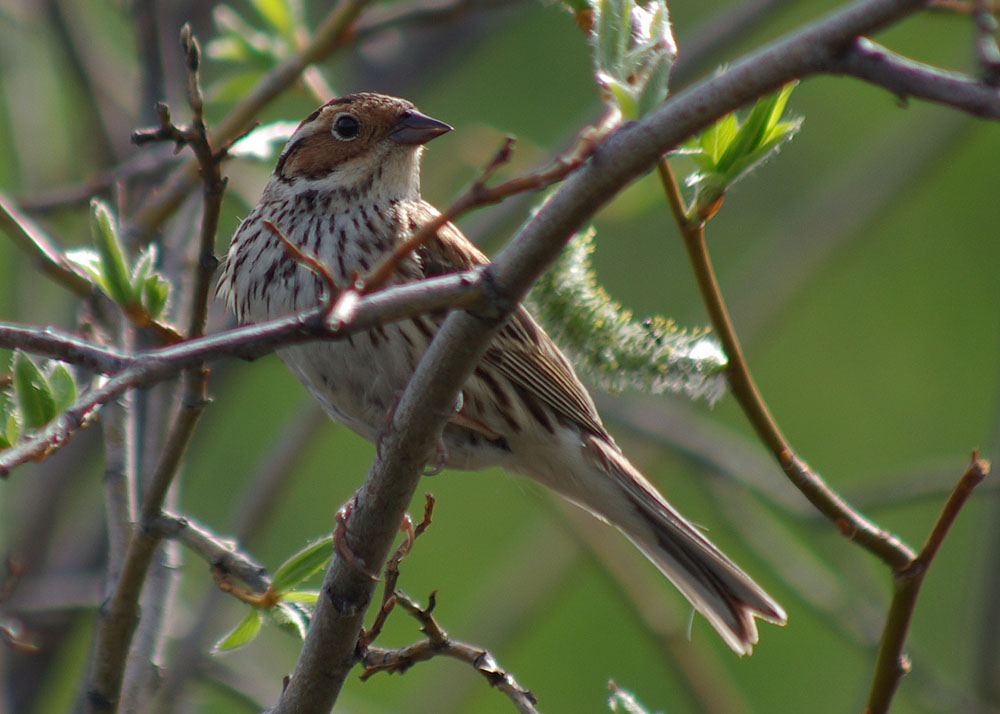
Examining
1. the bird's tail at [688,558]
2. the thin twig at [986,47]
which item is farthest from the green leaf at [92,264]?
the bird's tail at [688,558]

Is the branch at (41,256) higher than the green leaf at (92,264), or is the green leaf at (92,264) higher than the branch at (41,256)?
the branch at (41,256)

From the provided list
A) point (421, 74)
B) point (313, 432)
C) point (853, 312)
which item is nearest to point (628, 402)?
point (313, 432)

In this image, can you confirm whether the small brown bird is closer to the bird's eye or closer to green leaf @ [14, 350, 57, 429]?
the bird's eye

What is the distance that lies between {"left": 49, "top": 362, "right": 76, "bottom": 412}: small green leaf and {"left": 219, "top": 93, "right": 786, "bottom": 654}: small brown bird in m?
1.00

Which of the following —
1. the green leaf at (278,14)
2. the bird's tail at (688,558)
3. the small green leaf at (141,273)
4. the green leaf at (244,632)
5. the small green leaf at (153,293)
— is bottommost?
the bird's tail at (688,558)

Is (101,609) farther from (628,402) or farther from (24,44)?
(24,44)

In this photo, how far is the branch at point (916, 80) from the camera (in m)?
1.03

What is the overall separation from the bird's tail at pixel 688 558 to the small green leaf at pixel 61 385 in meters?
1.59

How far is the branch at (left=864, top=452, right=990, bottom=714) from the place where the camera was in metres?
1.63

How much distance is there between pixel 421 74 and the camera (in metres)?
4.49

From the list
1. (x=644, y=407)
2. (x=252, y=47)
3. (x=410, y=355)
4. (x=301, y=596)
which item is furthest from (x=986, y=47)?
(x=644, y=407)

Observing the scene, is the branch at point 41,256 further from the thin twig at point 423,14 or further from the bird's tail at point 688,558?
the bird's tail at point 688,558

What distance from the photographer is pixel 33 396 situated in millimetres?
1617

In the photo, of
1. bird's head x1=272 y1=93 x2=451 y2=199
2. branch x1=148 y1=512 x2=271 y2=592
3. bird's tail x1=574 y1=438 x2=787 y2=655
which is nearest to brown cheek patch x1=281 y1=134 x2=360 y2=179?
bird's head x1=272 y1=93 x2=451 y2=199
